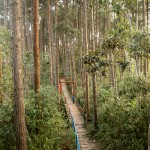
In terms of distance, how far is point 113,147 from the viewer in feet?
35.1

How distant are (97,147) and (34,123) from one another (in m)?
4.14

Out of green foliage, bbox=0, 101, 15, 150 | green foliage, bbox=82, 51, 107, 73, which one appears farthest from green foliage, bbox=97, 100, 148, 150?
green foliage, bbox=0, 101, 15, 150

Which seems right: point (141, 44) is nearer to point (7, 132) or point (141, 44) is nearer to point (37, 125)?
point (37, 125)

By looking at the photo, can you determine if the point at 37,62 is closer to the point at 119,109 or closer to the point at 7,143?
the point at 7,143

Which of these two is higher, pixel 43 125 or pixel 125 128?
pixel 43 125

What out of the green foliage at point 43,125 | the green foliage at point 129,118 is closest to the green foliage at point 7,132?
the green foliage at point 43,125

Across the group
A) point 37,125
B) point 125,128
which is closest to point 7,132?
point 37,125

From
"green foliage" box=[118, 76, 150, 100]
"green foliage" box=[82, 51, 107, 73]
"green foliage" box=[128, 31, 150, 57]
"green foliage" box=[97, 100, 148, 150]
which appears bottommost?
"green foliage" box=[97, 100, 148, 150]

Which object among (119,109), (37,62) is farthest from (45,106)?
(119,109)

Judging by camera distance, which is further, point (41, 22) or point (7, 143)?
point (41, 22)

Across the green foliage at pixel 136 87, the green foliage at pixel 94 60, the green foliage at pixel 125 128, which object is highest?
the green foliage at pixel 94 60

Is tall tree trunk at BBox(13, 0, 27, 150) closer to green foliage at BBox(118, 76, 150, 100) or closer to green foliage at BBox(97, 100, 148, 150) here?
green foliage at BBox(97, 100, 148, 150)

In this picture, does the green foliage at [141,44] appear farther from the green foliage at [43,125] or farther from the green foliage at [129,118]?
the green foliage at [43,125]

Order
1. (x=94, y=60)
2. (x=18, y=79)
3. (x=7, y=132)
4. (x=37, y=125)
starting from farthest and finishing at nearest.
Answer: (x=94, y=60) → (x=37, y=125) → (x=7, y=132) → (x=18, y=79)
